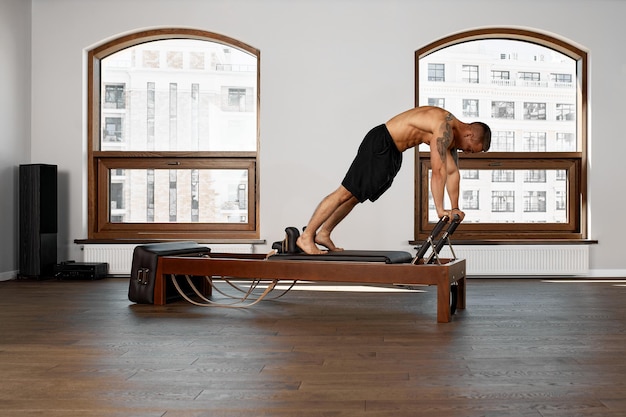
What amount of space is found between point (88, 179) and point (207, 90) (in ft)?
4.98

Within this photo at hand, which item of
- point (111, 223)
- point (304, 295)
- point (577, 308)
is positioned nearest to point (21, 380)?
point (304, 295)

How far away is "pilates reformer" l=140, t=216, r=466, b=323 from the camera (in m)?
4.12

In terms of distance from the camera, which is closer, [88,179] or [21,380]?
[21,380]

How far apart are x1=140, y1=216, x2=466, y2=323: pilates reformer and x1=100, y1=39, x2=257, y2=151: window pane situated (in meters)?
2.60

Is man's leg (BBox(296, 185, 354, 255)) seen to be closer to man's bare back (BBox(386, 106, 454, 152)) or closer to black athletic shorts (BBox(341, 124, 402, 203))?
black athletic shorts (BBox(341, 124, 402, 203))

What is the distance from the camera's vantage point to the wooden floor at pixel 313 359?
2.22 metres

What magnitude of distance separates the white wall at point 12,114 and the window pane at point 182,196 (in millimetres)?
993

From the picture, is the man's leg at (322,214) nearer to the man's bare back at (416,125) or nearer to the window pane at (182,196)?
the man's bare back at (416,125)

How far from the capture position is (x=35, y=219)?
666 cm

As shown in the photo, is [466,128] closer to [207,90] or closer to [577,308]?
[577,308]

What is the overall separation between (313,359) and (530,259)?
459cm

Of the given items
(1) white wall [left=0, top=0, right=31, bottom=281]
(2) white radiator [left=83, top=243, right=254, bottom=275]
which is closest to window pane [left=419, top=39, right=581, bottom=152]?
(2) white radiator [left=83, top=243, right=254, bottom=275]

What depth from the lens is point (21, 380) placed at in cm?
253

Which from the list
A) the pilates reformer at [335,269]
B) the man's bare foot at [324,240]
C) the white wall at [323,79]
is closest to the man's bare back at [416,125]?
the pilates reformer at [335,269]
